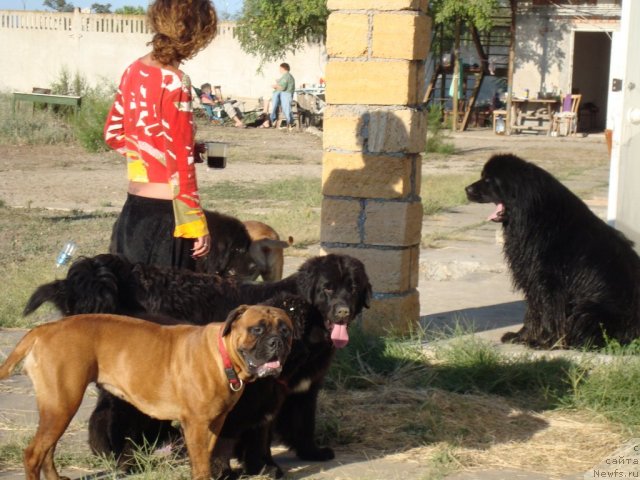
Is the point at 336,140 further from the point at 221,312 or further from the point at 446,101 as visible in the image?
the point at 446,101

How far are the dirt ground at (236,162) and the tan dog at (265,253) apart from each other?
5.51 m

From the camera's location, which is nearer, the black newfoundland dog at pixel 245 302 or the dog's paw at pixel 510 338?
the black newfoundland dog at pixel 245 302

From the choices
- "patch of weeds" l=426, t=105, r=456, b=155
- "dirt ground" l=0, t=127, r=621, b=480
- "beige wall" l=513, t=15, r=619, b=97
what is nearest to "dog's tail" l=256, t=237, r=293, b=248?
"dirt ground" l=0, t=127, r=621, b=480

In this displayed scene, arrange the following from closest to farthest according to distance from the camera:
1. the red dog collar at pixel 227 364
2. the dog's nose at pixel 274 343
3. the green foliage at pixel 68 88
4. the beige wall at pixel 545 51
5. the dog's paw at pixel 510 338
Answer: the dog's nose at pixel 274 343
the red dog collar at pixel 227 364
the dog's paw at pixel 510 338
the green foliage at pixel 68 88
the beige wall at pixel 545 51

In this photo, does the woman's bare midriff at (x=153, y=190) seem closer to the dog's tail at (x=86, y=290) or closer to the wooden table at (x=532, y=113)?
the dog's tail at (x=86, y=290)

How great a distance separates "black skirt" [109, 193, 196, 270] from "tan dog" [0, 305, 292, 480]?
81cm

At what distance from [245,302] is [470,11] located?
25411 millimetres

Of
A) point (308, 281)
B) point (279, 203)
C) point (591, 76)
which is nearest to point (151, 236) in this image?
point (308, 281)

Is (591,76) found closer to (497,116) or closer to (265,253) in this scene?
(497,116)

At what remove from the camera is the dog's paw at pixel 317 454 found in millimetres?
4938

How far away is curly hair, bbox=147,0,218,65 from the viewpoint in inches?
188

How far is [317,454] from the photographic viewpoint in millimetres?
4938

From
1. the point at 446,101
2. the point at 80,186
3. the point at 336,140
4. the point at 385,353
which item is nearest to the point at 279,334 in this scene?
the point at 385,353

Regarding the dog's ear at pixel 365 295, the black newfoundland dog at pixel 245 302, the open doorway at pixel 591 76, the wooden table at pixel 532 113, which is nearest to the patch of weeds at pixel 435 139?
the wooden table at pixel 532 113
